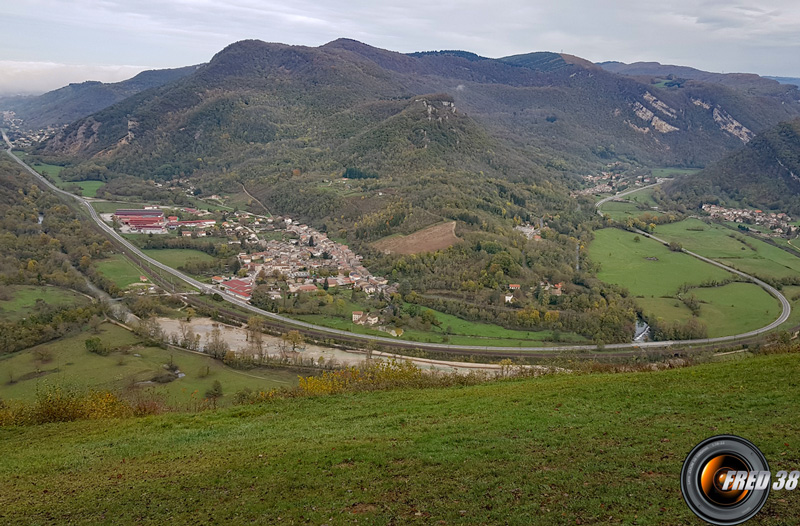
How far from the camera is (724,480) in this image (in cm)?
844

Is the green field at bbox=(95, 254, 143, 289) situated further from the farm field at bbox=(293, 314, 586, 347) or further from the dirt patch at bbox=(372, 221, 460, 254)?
the dirt patch at bbox=(372, 221, 460, 254)

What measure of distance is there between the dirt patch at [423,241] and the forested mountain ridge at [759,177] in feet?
253

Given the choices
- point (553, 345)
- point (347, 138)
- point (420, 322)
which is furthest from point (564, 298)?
point (347, 138)

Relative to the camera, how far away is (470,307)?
5747 cm

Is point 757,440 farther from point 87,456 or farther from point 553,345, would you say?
point 553,345

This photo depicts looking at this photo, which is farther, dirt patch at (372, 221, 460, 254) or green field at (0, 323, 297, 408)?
dirt patch at (372, 221, 460, 254)

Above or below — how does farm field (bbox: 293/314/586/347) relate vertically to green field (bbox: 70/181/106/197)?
below

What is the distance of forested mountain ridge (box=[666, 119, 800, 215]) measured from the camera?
11300 cm

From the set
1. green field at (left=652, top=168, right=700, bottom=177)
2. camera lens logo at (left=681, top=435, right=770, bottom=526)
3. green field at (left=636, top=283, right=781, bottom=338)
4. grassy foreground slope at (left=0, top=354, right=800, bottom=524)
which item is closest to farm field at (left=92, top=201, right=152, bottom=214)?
grassy foreground slope at (left=0, top=354, right=800, bottom=524)

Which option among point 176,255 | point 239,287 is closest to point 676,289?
point 239,287

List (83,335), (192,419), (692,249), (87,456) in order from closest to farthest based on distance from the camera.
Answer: (87,456), (192,419), (83,335), (692,249)

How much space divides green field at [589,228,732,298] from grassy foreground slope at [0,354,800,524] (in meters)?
46.5

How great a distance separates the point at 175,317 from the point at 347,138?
95032 millimetres

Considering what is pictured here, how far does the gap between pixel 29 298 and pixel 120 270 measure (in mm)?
15586
